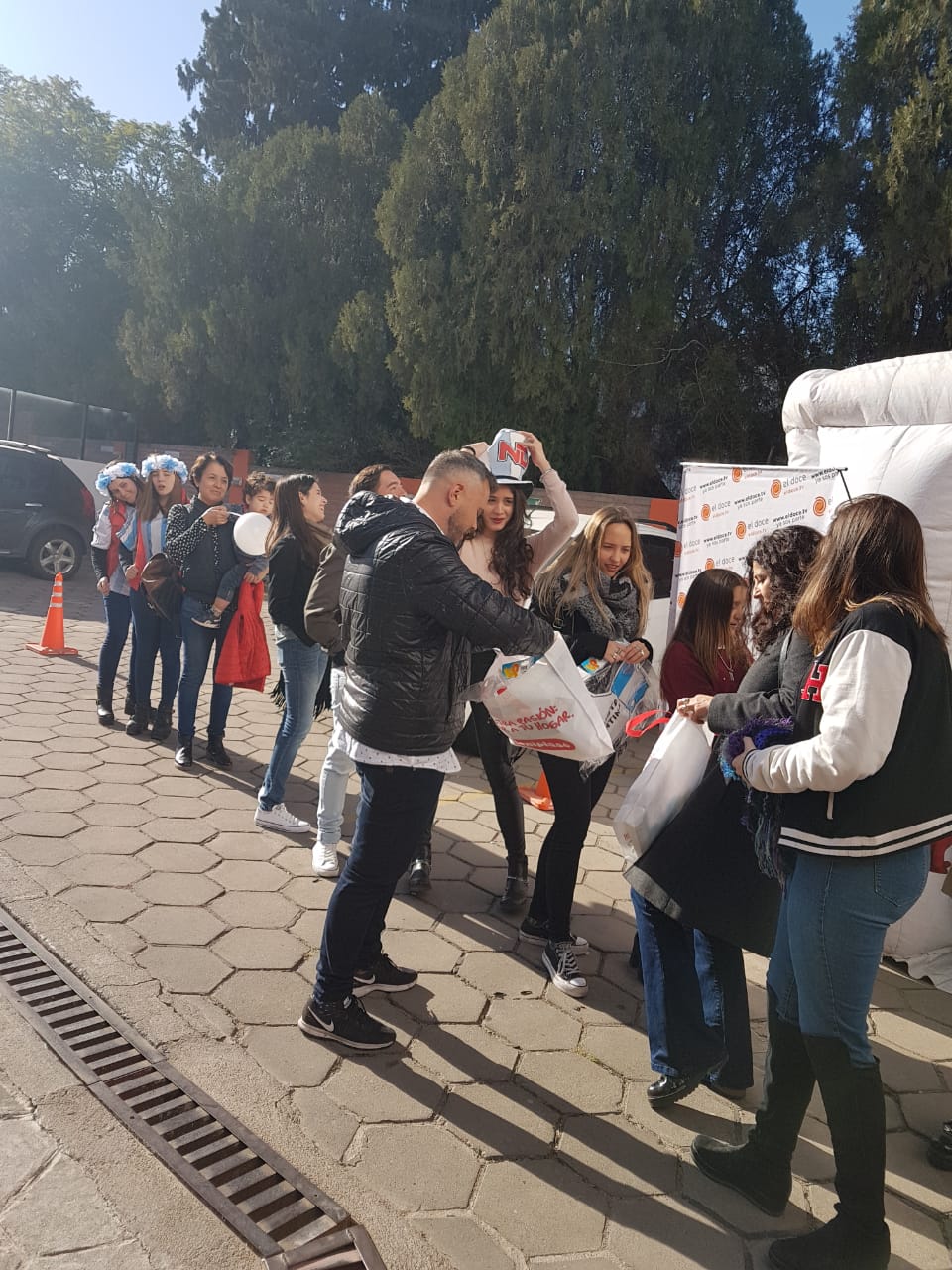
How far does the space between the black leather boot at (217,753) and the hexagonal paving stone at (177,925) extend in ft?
6.15

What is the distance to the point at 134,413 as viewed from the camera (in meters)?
22.4

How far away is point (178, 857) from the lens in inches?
166

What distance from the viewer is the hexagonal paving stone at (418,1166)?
7.61ft

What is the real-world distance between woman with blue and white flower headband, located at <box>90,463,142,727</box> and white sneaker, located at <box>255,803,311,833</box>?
193 cm

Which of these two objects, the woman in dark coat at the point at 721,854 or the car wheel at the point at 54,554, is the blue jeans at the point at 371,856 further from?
→ the car wheel at the point at 54,554

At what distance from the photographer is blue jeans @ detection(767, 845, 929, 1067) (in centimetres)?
210

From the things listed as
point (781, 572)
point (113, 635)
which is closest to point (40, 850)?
point (113, 635)

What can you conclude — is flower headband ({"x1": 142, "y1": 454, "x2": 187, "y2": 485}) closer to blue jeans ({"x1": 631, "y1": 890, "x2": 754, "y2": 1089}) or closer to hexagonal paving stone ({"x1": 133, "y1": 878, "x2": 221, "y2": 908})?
hexagonal paving stone ({"x1": 133, "y1": 878, "x2": 221, "y2": 908})

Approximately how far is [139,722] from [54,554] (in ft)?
25.1

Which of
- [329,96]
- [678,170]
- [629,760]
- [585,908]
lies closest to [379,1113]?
[585,908]

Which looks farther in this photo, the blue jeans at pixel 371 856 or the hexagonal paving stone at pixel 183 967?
the hexagonal paving stone at pixel 183 967

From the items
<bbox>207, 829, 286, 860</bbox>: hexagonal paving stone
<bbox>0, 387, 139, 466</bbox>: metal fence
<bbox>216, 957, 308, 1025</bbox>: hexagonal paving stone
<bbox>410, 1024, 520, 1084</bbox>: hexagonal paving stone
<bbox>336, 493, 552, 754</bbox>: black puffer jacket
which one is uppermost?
<bbox>0, 387, 139, 466</bbox>: metal fence

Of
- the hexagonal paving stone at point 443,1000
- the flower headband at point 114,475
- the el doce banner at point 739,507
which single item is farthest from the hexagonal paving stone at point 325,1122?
the flower headband at point 114,475

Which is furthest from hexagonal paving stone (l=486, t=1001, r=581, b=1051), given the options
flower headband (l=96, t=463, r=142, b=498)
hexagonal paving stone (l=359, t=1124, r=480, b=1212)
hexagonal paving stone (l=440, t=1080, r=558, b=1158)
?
flower headband (l=96, t=463, r=142, b=498)
